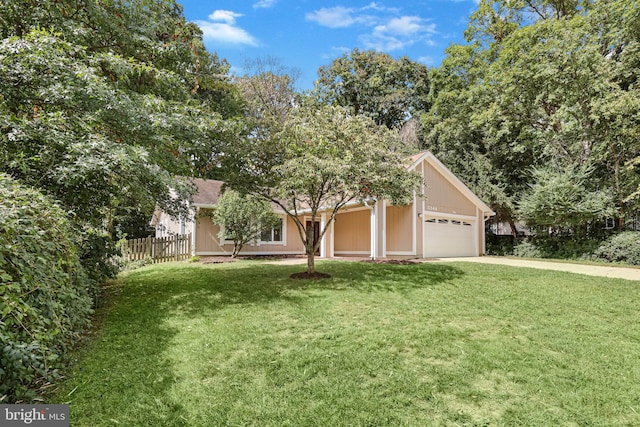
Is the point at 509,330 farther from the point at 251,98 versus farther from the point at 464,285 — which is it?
the point at 251,98

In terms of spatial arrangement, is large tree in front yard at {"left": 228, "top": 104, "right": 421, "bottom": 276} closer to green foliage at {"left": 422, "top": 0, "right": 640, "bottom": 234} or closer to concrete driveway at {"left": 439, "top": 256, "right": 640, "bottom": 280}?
concrete driveway at {"left": 439, "top": 256, "right": 640, "bottom": 280}

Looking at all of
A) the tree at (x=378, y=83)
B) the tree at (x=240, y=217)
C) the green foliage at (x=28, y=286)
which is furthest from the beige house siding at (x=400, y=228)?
the tree at (x=378, y=83)

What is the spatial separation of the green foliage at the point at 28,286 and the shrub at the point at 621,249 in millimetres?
18623

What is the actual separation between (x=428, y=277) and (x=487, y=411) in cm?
612

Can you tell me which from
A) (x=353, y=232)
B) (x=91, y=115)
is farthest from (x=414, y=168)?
(x=91, y=115)

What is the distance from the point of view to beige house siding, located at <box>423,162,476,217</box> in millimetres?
15172

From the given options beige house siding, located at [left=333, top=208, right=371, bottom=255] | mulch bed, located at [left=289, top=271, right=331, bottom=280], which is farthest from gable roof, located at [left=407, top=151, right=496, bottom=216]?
mulch bed, located at [left=289, top=271, right=331, bottom=280]

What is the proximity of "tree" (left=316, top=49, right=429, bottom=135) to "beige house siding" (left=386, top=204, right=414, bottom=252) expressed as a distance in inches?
618

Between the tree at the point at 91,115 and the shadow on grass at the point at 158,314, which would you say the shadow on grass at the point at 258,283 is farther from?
the tree at the point at 91,115

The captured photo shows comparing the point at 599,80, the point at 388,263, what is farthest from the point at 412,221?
the point at 599,80

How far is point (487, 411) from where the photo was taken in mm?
2877

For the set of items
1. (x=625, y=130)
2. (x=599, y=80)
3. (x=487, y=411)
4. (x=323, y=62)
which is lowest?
(x=487, y=411)

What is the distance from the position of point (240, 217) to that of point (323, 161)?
7.25 m

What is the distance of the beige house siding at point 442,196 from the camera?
15.2 meters
